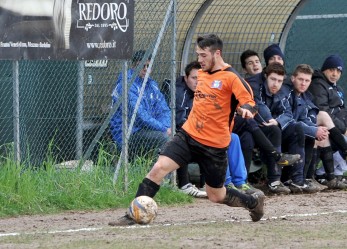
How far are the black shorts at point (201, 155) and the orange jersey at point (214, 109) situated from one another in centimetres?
6

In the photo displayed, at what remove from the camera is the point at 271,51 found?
1372cm

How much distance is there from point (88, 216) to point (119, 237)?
189cm

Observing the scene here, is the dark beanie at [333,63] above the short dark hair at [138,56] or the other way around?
the other way around

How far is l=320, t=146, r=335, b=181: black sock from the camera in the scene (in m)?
13.8

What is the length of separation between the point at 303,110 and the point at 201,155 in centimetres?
387

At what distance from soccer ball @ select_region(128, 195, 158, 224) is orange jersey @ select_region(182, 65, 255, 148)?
801 mm

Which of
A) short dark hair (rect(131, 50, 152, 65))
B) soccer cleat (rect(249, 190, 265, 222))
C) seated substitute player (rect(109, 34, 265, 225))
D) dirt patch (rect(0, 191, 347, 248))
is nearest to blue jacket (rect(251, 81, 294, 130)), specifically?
dirt patch (rect(0, 191, 347, 248))

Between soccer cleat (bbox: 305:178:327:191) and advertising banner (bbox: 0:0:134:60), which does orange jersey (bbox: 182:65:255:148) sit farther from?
soccer cleat (bbox: 305:178:327:191)

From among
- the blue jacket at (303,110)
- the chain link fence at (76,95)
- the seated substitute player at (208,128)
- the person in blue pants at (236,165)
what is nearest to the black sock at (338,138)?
the blue jacket at (303,110)

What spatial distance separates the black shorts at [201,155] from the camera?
385 inches

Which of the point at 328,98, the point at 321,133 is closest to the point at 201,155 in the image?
the point at 321,133

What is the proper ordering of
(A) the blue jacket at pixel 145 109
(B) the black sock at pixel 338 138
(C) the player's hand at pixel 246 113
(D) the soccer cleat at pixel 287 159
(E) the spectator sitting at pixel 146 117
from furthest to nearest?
(B) the black sock at pixel 338 138 < (D) the soccer cleat at pixel 287 159 < (E) the spectator sitting at pixel 146 117 < (A) the blue jacket at pixel 145 109 < (C) the player's hand at pixel 246 113

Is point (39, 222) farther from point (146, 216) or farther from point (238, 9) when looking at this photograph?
point (238, 9)

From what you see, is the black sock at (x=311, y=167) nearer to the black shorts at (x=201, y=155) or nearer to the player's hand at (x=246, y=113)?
the black shorts at (x=201, y=155)
